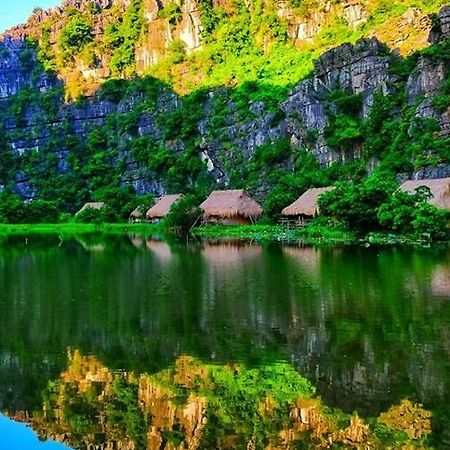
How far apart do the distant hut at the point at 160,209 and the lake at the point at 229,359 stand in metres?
48.3

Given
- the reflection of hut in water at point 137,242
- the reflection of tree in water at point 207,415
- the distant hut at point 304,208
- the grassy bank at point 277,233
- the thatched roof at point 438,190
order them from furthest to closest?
→ the distant hut at point 304,208 < the reflection of hut in water at point 137,242 < the thatched roof at point 438,190 < the grassy bank at point 277,233 < the reflection of tree in water at point 207,415

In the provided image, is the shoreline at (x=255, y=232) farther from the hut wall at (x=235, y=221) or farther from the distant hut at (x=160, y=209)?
the distant hut at (x=160, y=209)

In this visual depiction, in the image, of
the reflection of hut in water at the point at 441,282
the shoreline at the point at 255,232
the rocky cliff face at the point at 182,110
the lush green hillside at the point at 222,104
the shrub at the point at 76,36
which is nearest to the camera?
the reflection of hut in water at the point at 441,282

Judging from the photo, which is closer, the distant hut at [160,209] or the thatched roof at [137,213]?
the distant hut at [160,209]

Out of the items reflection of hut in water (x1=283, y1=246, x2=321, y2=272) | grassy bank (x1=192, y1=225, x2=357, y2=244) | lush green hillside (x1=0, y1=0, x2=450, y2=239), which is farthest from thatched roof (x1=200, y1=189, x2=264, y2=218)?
reflection of hut in water (x1=283, y1=246, x2=321, y2=272)

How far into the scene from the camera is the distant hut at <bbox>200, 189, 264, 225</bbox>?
207 feet

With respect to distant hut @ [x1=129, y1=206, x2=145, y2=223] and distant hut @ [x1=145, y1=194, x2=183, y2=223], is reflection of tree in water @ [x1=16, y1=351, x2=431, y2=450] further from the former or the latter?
distant hut @ [x1=129, y1=206, x2=145, y2=223]

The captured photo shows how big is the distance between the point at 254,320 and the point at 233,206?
4732cm

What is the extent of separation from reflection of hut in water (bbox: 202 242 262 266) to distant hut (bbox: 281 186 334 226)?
1286 centimetres

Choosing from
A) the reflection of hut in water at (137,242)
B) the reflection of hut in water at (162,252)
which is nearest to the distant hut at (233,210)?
the reflection of hut in water at (137,242)

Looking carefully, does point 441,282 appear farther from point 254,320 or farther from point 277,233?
point 277,233

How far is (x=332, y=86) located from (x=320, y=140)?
760 centimetres

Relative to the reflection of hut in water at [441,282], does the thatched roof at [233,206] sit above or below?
above

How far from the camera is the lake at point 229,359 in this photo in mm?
9297
